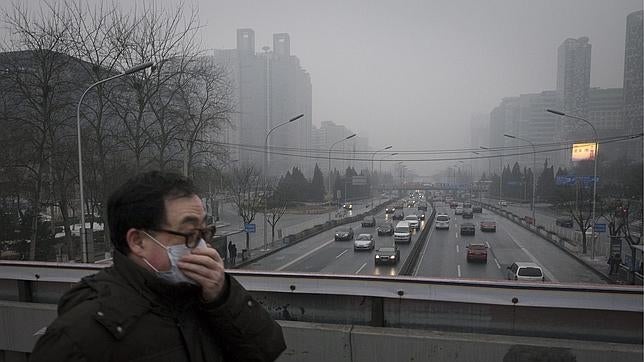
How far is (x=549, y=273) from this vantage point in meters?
7.81

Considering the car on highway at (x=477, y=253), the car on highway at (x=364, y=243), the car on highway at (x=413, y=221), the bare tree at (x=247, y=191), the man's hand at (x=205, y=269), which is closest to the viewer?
the man's hand at (x=205, y=269)

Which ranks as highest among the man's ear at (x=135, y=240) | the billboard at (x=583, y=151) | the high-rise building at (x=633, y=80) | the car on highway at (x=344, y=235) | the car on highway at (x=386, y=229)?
the high-rise building at (x=633, y=80)

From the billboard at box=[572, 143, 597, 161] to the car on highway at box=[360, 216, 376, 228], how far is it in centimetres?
578

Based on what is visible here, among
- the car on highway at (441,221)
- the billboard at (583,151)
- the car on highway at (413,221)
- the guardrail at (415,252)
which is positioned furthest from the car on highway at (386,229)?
the billboard at (583,151)

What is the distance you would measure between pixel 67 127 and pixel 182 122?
375 cm

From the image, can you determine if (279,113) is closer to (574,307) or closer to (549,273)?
(549,273)

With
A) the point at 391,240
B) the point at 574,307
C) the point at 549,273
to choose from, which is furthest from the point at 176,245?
the point at 391,240

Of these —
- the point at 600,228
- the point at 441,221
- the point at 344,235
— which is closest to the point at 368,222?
the point at 344,235

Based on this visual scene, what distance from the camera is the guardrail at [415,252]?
8.30 meters

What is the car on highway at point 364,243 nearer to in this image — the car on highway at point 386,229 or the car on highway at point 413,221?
the car on highway at point 386,229

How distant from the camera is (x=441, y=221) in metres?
12.7

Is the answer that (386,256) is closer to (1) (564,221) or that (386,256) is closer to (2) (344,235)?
(2) (344,235)

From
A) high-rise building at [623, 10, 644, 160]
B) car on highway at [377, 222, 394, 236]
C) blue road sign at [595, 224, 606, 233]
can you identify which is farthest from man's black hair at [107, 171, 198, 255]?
blue road sign at [595, 224, 606, 233]

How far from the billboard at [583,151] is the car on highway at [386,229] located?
17.0 ft
